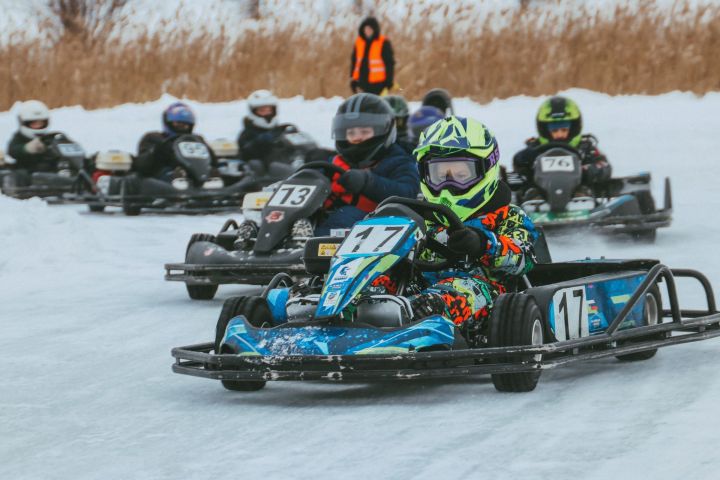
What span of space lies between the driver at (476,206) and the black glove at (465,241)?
7cm

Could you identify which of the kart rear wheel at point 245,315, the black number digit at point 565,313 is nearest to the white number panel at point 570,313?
the black number digit at point 565,313

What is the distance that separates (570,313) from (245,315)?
1346 mm

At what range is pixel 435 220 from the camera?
19.1 ft

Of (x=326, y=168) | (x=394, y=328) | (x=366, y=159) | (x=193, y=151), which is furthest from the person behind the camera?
(x=193, y=151)

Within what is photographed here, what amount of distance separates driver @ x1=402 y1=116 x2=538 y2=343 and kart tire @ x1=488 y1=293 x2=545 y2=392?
17.6 inches

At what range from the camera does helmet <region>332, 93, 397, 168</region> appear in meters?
8.90

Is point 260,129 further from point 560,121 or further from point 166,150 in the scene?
point 560,121

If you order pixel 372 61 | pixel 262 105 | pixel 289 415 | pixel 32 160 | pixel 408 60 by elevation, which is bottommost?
pixel 289 415

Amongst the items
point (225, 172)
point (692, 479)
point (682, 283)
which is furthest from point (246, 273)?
point (225, 172)

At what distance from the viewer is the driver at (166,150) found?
1600cm

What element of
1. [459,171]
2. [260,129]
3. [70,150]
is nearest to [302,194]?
[459,171]

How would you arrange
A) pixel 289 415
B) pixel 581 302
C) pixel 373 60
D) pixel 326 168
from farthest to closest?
1. pixel 373 60
2. pixel 326 168
3. pixel 581 302
4. pixel 289 415

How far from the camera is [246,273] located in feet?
29.0

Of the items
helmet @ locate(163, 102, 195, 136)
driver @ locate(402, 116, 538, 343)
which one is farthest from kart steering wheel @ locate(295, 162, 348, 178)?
helmet @ locate(163, 102, 195, 136)
